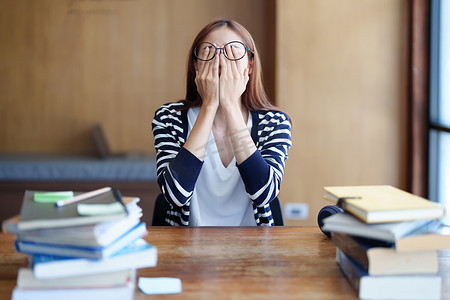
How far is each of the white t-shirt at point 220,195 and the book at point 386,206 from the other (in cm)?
64

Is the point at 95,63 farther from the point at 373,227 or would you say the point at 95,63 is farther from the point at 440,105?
the point at 373,227

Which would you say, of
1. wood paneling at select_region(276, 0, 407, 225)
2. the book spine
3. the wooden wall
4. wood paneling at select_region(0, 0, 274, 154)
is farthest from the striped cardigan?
wood paneling at select_region(0, 0, 274, 154)

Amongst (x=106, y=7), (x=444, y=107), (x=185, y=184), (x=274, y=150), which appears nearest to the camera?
(x=185, y=184)

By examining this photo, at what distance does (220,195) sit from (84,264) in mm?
835

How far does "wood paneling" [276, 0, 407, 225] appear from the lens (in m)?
2.68

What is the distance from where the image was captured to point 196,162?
1.37 meters

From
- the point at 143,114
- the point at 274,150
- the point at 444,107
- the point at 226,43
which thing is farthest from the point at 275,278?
the point at 143,114

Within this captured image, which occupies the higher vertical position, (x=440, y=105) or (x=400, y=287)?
(x=440, y=105)

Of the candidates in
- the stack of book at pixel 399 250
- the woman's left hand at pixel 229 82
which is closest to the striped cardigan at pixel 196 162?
the woman's left hand at pixel 229 82

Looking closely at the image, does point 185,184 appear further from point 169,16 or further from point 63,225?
point 169,16

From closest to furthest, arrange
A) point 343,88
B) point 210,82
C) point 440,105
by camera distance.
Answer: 1. point 210,82
2. point 440,105
3. point 343,88

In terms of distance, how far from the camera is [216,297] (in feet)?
2.67

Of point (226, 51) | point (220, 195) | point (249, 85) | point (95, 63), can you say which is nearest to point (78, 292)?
point (220, 195)

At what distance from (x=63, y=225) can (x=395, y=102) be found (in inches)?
91.4
